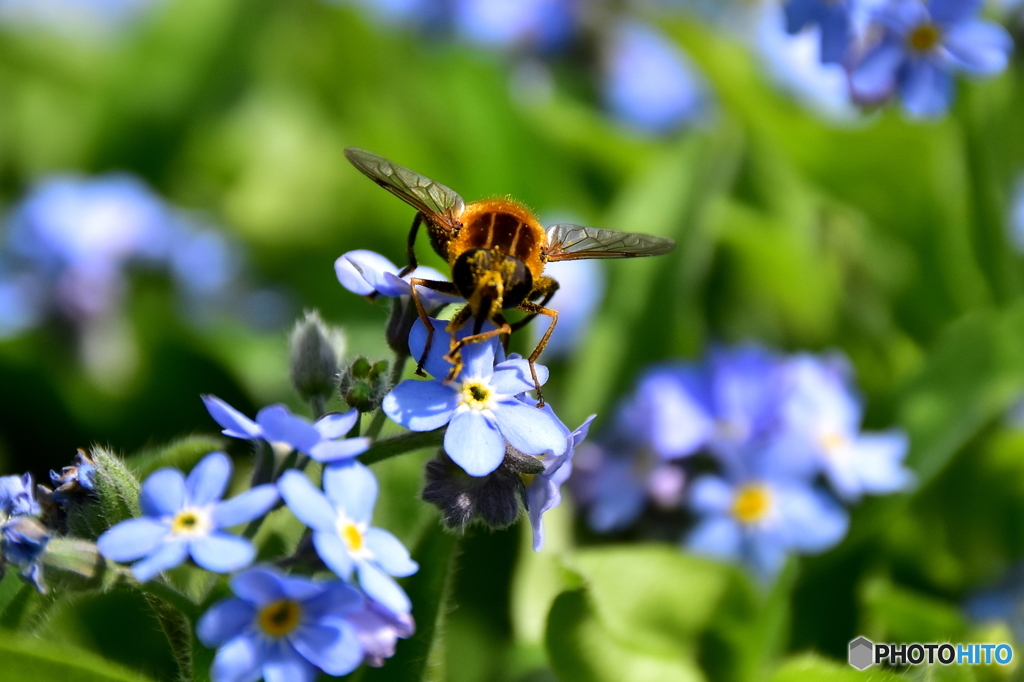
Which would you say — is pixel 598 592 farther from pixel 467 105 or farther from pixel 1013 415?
pixel 467 105

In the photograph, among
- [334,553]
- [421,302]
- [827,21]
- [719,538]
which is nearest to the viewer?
[334,553]

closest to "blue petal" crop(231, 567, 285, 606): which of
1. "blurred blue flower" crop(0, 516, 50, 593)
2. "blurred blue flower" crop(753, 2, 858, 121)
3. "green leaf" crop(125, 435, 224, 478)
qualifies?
"blurred blue flower" crop(0, 516, 50, 593)

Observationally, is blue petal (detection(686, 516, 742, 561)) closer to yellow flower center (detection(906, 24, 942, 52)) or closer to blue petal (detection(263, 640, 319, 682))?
yellow flower center (detection(906, 24, 942, 52))

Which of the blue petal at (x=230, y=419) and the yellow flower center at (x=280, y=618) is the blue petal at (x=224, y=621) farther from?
the blue petal at (x=230, y=419)

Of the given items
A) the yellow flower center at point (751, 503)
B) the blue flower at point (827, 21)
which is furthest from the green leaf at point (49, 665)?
the blue flower at point (827, 21)

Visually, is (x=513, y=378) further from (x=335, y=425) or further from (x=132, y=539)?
(x=132, y=539)

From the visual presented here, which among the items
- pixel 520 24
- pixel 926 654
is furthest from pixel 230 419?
pixel 520 24
